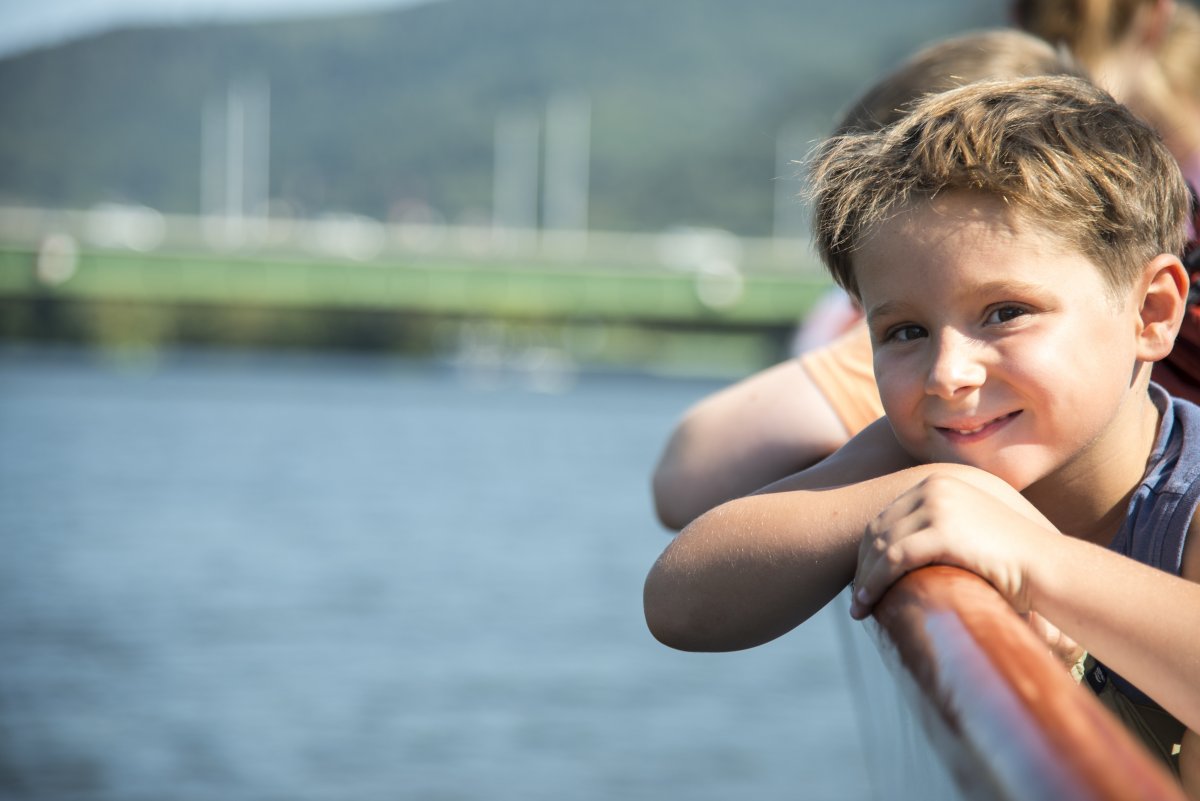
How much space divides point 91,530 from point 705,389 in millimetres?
30148

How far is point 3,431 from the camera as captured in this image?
121 feet

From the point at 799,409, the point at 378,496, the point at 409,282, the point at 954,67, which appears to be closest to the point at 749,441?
the point at 799,409

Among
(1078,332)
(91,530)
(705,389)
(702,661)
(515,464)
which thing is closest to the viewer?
(1078,332)

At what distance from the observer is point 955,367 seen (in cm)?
164

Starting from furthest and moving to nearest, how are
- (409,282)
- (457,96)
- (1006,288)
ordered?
(457,96)
(409,282)
(1006,288)

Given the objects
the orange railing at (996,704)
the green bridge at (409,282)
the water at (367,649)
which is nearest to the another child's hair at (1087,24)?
the orange railing at (996,704)

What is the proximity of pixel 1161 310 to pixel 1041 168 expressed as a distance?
273 millimetres

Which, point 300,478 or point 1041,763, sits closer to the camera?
point 1041,763

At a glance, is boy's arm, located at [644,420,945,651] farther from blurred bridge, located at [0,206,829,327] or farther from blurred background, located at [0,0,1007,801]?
blurred bridge, located at [0,206,829,327]

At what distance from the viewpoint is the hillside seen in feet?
464

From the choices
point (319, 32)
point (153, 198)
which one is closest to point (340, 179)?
point (153, 198)

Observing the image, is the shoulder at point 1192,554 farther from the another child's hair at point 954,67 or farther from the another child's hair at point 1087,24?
the another child's hair at point 1087,24

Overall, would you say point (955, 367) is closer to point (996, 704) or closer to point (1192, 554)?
point (1192, 554)

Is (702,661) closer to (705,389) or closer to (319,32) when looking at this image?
(705,389)
